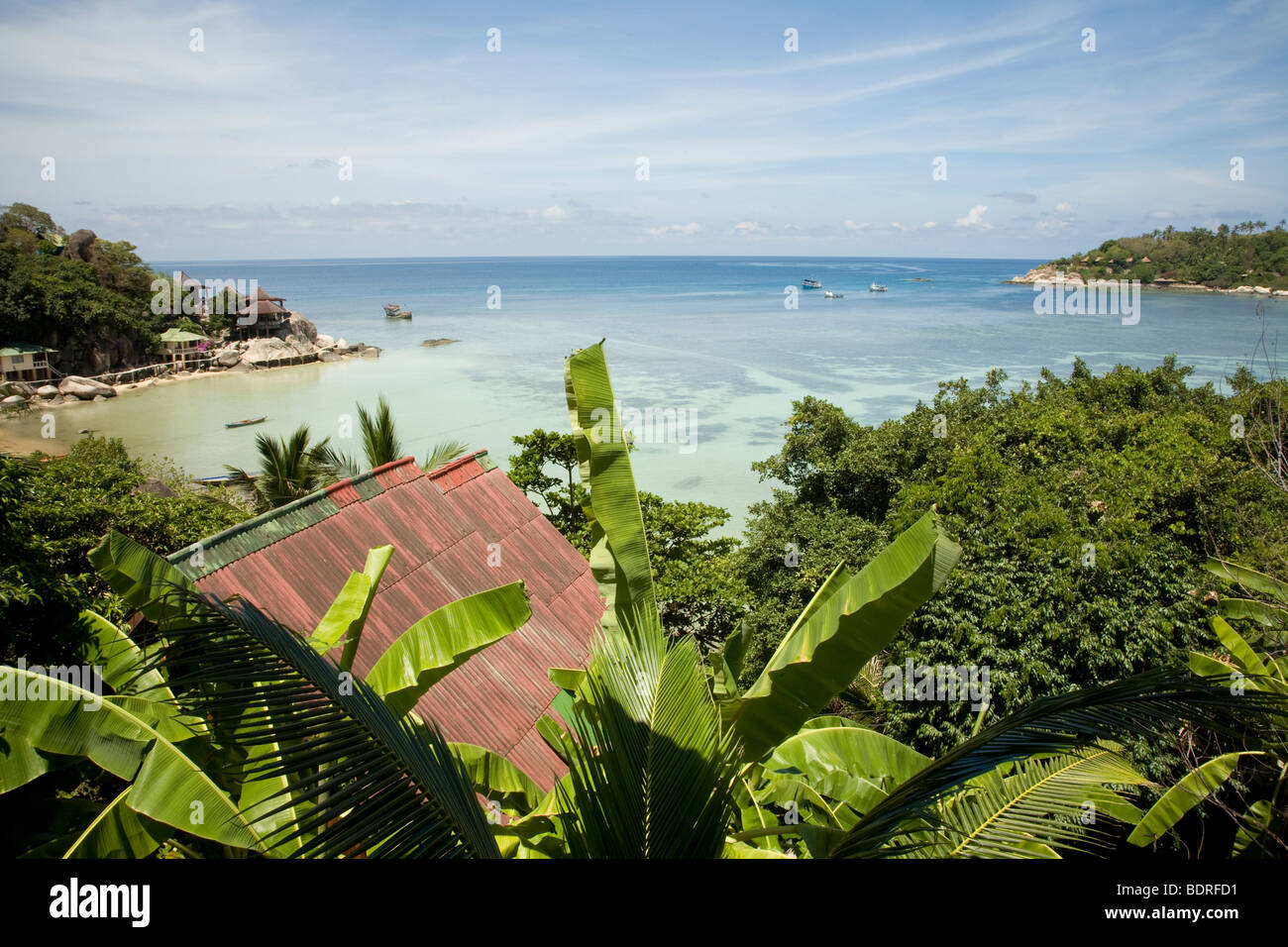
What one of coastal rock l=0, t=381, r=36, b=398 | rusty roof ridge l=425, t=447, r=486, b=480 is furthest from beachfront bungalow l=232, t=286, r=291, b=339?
rusty roof ridge l=425, t=447, r=486, b=480

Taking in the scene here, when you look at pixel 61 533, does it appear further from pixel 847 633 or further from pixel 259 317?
pixel 259 317

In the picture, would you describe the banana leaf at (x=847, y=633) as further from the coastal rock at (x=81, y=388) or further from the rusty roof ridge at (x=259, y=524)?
the coastal rock at (x=81, y=388)

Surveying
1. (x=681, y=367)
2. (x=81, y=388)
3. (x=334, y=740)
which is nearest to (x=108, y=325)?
(x=81, y=388)

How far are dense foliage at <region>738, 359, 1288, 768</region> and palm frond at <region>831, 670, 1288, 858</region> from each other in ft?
17.8

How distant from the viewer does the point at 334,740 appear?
207 centimetres

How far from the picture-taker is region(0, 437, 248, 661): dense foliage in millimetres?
4746

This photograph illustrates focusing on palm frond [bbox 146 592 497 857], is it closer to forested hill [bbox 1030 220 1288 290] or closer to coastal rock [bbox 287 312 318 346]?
coastal rock [bbox 287 312 318 346]

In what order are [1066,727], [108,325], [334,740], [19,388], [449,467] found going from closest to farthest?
[334,740] → [1066,727] → [449,467] → [19,388] → [108,325]

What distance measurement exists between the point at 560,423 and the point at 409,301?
74.3 metres

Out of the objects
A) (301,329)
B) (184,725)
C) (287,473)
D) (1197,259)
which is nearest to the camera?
(184,725)

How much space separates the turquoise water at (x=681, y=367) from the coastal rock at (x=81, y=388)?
1287 mm

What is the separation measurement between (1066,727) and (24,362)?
45.2 metres

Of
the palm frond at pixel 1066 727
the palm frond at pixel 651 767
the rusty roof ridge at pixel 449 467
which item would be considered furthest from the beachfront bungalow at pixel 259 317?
the palm frond at pixel 1066 727
